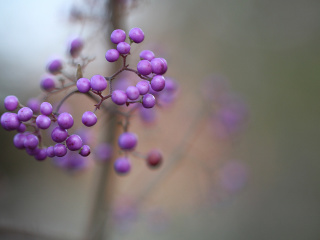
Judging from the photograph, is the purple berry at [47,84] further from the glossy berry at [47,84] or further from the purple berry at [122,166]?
the purple berry at [122,166]

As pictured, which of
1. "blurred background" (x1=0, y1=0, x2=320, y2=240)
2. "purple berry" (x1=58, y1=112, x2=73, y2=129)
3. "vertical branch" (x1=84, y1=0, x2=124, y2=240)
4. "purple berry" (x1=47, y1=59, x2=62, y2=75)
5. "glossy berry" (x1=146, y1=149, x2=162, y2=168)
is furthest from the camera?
"blurred background" (x1=0, y1=0, x2=320, y2=240)

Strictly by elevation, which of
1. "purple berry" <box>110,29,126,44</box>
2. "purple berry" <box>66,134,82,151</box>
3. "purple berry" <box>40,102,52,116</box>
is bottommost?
"purple berry" <box>66,134,82,151</box>

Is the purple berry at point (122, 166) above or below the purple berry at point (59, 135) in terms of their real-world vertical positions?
below

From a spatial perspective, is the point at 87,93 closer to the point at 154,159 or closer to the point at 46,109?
the point at 46,109

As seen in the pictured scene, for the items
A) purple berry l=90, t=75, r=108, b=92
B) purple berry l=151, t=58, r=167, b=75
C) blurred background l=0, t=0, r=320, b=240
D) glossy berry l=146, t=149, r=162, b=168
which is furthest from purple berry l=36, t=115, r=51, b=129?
blurred background l=0, t=0, r=320, b=240

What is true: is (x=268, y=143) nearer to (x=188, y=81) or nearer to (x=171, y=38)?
(x=188, y=81)

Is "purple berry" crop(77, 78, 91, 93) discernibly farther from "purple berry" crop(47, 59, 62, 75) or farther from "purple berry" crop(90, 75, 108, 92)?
"purple berry" crop(47, 59, 62, 75)

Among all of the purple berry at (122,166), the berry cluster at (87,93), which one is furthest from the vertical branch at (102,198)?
the berry cluster at (87,93)
